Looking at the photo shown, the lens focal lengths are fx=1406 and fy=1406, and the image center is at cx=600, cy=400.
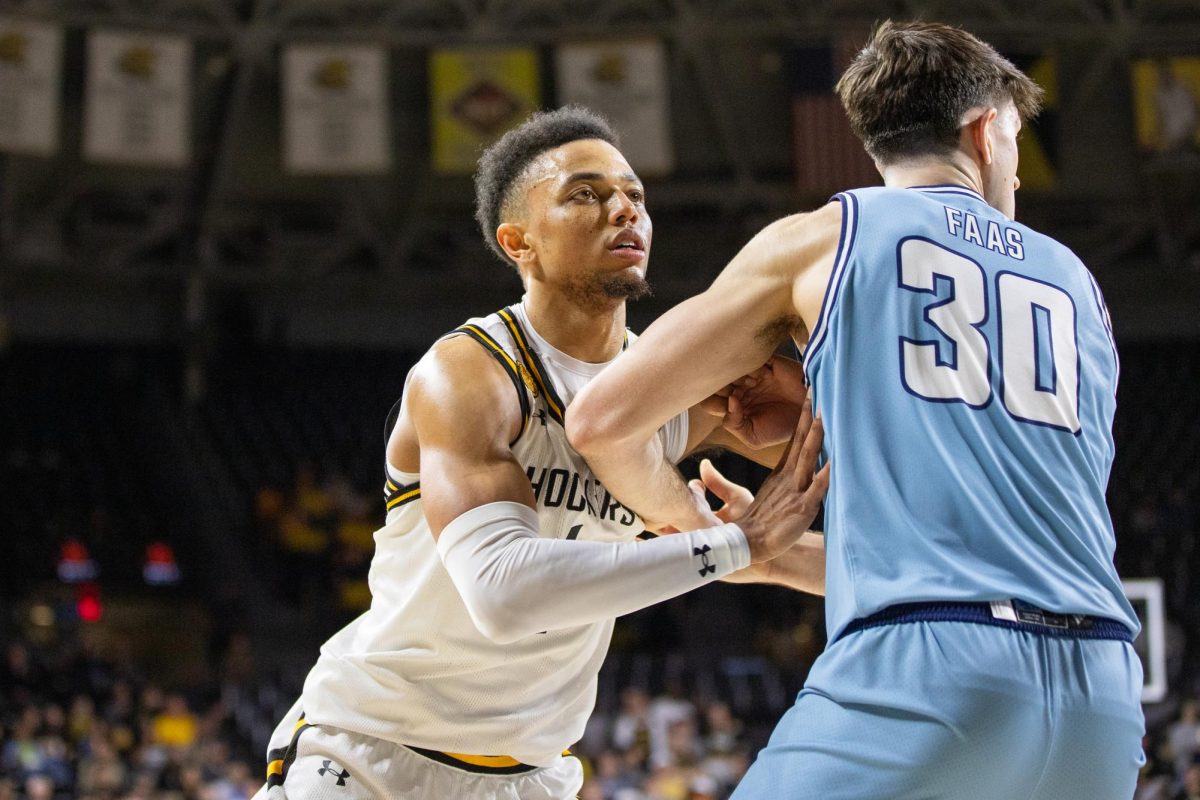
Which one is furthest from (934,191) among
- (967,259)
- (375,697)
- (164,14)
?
(164,14)

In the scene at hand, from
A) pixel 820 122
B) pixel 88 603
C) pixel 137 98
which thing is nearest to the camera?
pixel 137 98

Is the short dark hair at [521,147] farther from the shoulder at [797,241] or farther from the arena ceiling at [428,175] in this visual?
the arena ceiling at [428,175]

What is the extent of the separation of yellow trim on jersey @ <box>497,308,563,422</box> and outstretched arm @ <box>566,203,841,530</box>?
26 cm

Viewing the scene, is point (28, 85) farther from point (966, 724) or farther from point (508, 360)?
point (966, 724)

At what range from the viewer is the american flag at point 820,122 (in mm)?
16641

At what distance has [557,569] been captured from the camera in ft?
9.77

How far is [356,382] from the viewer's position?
20375mm

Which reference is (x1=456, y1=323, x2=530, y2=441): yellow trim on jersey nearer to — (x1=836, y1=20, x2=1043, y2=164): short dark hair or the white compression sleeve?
the white compression sleeve

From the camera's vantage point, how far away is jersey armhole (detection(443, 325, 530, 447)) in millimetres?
3385

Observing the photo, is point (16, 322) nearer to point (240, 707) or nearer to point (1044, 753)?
point (240, 707)

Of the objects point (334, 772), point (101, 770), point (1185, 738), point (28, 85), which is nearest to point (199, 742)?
point (101, 770)

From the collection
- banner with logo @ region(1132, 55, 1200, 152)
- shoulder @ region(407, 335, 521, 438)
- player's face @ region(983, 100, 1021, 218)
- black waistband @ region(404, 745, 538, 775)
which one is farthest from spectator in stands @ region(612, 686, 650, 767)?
player's face @ region(983, 100, 1021, 218)

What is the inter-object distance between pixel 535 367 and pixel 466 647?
71 cm

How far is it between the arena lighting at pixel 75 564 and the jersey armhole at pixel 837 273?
15.1m
